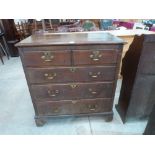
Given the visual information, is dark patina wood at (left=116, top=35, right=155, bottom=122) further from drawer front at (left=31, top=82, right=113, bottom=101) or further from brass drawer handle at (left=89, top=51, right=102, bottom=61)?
brass drawer handle at (left=89, top=51, right=102, bottom=61)

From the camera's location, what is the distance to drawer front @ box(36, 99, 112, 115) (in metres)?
1.55

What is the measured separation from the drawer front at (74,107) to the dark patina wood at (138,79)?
0.24 meters

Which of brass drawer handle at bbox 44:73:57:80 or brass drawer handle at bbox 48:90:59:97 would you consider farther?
brass drawer handle at bbox 48:90:59:97

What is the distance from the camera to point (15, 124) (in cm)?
174

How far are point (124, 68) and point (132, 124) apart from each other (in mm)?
666

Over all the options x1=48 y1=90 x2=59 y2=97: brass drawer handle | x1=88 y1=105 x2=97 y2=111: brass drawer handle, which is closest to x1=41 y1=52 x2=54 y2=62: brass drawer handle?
x1=48 y1=90 x2=59 y2=97: brass drawer handle

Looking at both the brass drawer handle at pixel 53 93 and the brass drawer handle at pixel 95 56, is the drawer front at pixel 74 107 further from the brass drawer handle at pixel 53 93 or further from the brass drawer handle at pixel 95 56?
the brass drawer handle at pixel 95 56

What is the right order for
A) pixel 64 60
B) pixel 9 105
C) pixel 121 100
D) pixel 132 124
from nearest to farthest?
1. pixel 64 60
2. pixel 132 124
3. pixel 121 100
4. pixel 9 105

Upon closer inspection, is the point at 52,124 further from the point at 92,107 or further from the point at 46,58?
the point at 46,58

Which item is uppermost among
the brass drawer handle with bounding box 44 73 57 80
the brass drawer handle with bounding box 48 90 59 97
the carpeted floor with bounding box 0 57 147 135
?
the brass drawer handle with bounding box 44 73 57 80
